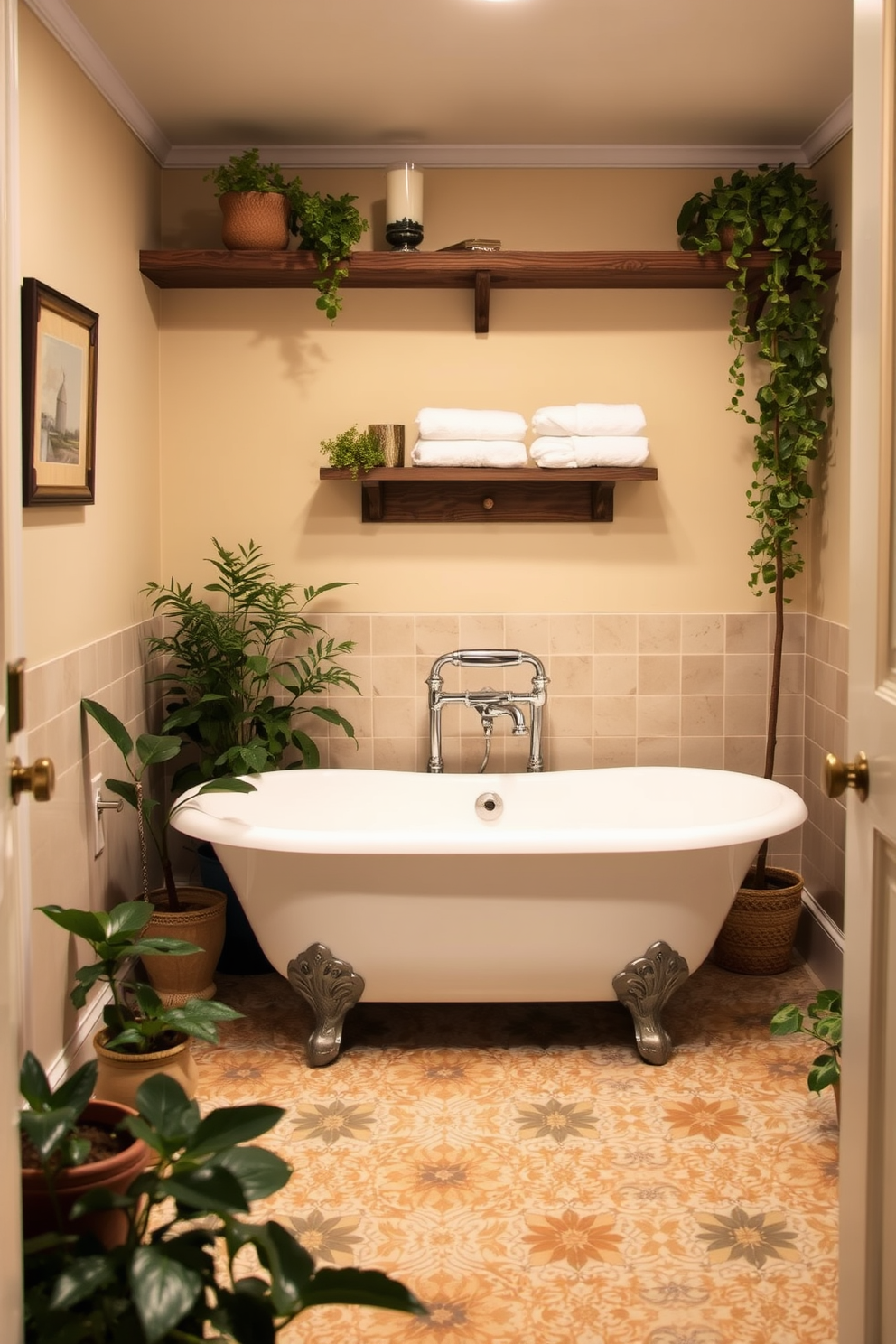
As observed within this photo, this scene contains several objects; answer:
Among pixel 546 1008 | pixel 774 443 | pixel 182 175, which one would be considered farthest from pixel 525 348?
pixel 546 1008

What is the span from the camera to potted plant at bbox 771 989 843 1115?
255 cm

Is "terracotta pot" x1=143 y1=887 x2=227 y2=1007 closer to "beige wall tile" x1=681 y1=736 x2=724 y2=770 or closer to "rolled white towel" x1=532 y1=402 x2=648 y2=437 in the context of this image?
"beige wall tile" x1=681 y1=736 x2=724 y2=770

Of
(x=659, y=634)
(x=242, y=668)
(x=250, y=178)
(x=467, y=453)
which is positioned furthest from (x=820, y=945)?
(x=250, y=178)

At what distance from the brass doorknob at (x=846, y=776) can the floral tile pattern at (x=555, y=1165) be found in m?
1.11

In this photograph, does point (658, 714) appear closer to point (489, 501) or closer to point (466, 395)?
point (489, 501)

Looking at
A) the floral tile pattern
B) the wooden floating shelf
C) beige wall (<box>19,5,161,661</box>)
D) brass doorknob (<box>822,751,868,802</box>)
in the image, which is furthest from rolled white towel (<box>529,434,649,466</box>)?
brass doorknob (<box>822,751,868,802</box>)

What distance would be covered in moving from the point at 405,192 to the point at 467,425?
72 cm

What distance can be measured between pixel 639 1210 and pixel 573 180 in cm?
295

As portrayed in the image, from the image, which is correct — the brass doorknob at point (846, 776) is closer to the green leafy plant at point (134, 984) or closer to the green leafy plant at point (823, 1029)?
Result: the green leafy plant at point (823, 1029)

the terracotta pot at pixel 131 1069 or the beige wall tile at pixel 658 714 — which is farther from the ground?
the beige wall tile at pixel 658 714

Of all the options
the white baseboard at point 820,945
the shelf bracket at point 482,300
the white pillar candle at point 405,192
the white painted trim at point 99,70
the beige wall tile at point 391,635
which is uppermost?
the white painted trim at point 99,70

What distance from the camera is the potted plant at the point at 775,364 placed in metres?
3.64

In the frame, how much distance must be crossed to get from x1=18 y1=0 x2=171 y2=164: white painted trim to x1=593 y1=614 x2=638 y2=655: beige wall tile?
1.97 meters

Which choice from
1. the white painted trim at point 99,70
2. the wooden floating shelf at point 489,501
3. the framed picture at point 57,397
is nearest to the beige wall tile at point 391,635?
the wooden floating shelf at point 489,501
